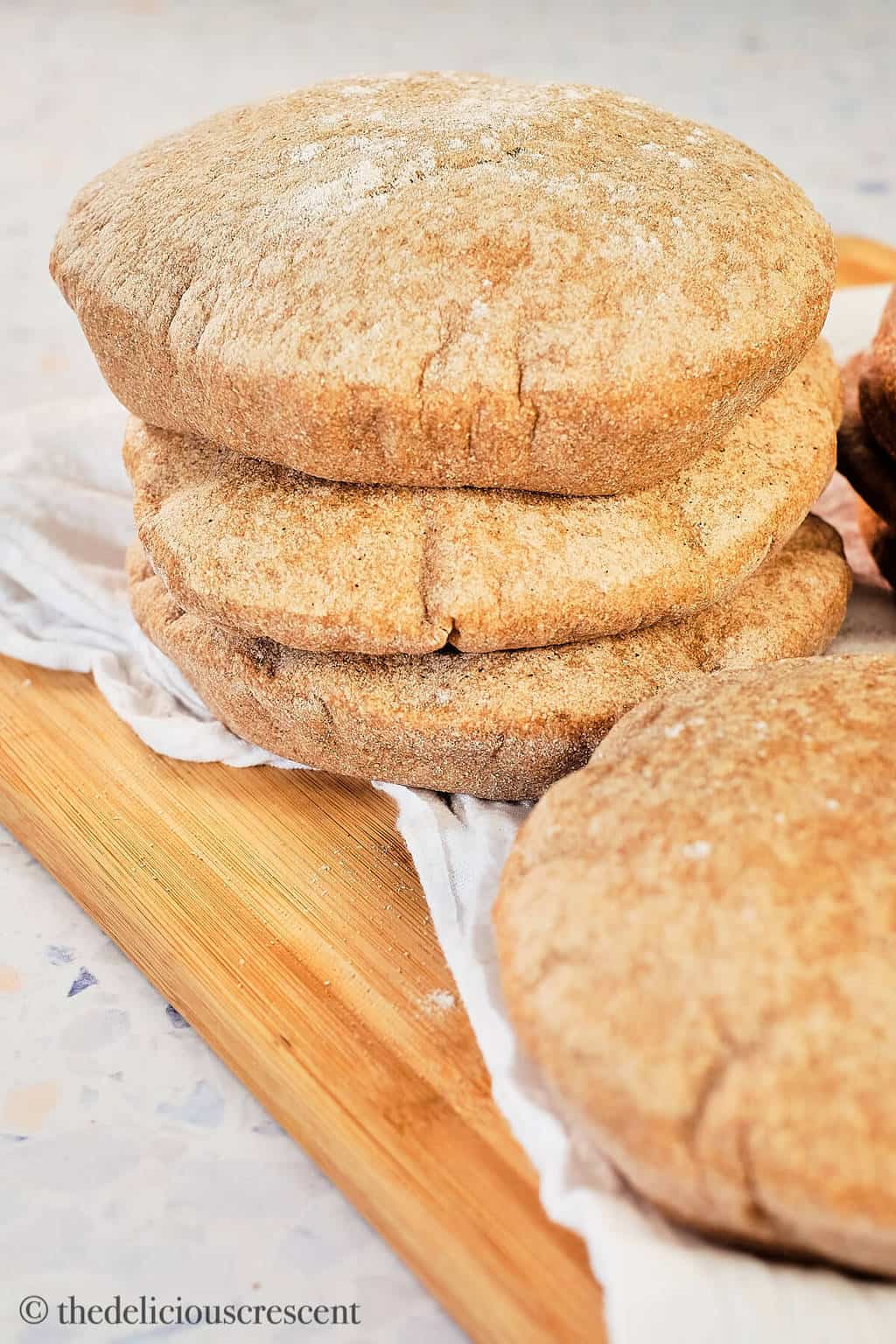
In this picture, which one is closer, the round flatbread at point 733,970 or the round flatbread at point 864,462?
the round flatbread at point 733,970

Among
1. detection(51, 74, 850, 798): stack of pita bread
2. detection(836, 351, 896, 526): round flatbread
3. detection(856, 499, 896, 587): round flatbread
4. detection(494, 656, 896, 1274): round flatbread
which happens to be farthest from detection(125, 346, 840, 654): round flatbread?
detection(856, 499, 896, 587): round flatbread

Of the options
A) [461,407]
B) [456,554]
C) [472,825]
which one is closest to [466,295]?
[461,407]

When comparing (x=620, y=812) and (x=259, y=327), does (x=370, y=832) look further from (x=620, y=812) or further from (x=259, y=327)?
(x=259, y=327)

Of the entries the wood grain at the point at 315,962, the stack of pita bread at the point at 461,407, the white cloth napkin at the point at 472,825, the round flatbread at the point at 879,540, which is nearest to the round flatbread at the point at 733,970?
the white cloth napkin at the point at 472,825

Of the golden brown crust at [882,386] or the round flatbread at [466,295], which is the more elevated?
the round flatbread at [466,295]

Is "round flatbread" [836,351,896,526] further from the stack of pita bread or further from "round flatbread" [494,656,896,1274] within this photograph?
"round flatbread" [494,656,896,1274]

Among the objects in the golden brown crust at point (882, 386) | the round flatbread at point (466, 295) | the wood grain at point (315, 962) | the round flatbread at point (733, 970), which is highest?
the round flatbread at point (466, 295)

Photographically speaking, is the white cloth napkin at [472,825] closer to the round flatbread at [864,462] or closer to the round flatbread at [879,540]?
the round flatbread at [879,540]
